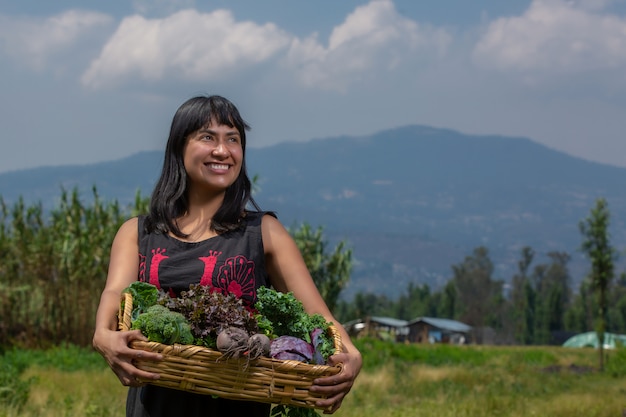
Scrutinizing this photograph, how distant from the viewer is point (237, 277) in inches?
134

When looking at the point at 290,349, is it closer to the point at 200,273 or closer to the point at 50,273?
the point at 200,273

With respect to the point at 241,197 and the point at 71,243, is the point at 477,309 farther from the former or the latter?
the point at 241,197

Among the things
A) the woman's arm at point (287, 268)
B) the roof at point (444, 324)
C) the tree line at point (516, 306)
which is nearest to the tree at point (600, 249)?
the woman's arm at point (287, 268)

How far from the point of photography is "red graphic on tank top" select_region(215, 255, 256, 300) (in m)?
3.37

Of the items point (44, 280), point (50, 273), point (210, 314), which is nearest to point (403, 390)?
point (50, 273)

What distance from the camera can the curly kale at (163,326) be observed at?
296cm

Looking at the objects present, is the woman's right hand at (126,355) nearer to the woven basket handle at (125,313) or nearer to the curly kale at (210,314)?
the woven basket handle at (125,313)

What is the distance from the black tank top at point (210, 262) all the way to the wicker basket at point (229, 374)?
43cm

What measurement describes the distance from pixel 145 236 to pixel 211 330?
0.63m

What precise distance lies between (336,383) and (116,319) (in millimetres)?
791

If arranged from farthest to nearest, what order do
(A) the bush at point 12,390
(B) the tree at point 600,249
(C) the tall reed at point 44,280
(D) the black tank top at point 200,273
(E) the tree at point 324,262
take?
(E) the tree at point 324,262, (B) the tree at point 600,249, (C) the tall reed at point 44,280, (A) the bush at point 12,390, (D) the black tank top at point 200,273

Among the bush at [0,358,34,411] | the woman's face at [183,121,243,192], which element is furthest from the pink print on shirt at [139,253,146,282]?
the bush at [0,358,34,411]

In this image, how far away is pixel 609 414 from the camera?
1117 centimetres

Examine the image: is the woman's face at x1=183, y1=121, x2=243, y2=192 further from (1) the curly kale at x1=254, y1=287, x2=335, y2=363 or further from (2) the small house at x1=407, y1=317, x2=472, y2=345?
(2) the small house at x1=407, y1=317, x2=472, y2=345
